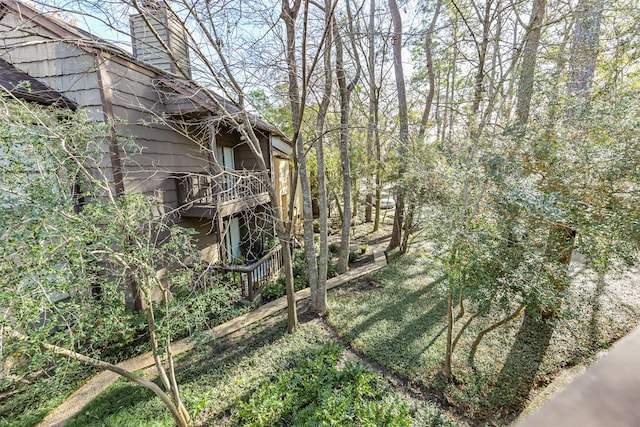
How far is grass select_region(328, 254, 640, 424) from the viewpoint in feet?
13.1

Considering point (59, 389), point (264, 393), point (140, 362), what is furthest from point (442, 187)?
point (140, 362)

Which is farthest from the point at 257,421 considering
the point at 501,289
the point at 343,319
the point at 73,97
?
the point at 73,97

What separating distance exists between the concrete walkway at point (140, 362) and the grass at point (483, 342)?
129cm

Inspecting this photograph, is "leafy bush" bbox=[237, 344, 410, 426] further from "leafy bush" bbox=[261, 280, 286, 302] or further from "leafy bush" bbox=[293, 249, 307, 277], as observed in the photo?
"leafy bush" bbox=[293, 249, 307, 277]

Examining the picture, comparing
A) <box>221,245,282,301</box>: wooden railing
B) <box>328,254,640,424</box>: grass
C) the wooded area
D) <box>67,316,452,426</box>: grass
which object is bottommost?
<box>328,254,640,424</box>: grass

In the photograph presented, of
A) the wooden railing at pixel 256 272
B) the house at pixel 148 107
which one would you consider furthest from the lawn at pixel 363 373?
the house at pixel 148 107

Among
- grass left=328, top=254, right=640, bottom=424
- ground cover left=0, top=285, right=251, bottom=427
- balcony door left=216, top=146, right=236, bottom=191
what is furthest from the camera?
balcony door left=216, top=146, right=236, bottom=191

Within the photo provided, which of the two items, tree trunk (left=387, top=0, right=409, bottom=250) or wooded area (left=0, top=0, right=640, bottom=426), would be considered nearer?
wooded area (left=0, top=0, right=640, bottom=426)

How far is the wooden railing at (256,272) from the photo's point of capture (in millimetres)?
6418

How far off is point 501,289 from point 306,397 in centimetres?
313

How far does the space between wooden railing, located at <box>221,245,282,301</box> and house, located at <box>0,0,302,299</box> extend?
0.09 feet

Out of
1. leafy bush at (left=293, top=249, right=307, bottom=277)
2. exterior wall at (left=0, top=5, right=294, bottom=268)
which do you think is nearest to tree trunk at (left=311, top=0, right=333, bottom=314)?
leafy bush at (left=293, top=249, right=307, bottom=277)

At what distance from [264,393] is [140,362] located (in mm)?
2411

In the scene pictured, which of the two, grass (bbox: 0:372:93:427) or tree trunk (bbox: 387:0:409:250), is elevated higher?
tree trunk (bbox: 387:0:409:250)
